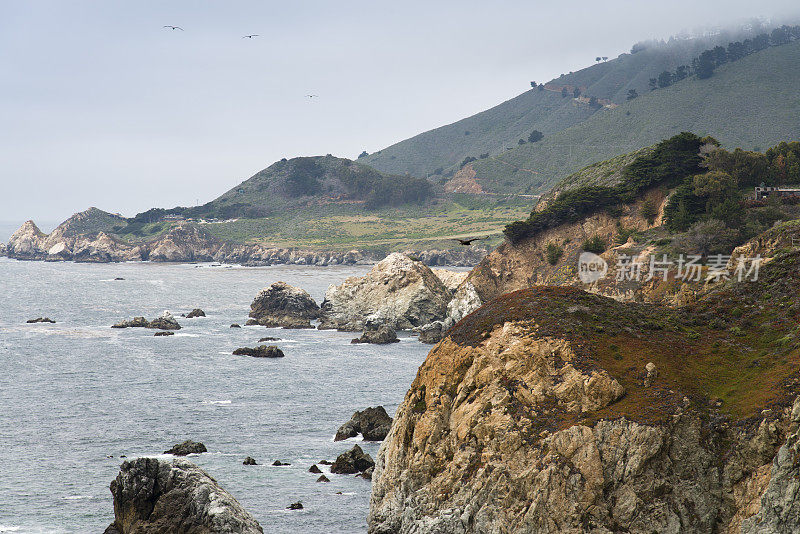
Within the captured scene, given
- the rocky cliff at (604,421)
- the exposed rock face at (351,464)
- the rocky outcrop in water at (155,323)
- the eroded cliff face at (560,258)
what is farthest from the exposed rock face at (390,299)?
the rocky cliff at (604,421)

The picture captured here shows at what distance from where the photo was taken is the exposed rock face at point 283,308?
125 m

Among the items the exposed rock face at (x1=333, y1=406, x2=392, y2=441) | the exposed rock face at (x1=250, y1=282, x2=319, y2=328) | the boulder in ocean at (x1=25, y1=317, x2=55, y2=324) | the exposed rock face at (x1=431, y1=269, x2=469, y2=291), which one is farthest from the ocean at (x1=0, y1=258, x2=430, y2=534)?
the exposed rock face at (x1=431, y1=269, x2=469, y2=291)

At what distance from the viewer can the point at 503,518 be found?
109 feet

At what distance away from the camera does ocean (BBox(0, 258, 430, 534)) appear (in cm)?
4653

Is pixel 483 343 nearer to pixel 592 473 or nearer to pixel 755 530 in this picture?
pixel 592 473

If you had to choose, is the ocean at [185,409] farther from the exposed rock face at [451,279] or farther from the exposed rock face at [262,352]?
the exposed rock face at [451,279]

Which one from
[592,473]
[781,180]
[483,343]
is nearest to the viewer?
[592,473]

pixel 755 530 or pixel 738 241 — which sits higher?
pixel 738 241

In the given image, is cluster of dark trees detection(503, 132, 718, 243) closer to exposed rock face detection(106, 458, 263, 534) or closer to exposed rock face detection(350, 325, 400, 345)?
exposed rock face detection(350, 325, 400, 345)

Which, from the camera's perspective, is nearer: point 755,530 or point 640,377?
point 755,530

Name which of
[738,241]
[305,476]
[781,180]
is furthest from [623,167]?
[305,476]

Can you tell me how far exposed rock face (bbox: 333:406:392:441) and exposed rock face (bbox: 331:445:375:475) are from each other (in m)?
5.98

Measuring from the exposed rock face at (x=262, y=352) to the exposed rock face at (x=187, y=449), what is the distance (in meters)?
40.8

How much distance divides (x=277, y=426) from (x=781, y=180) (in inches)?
2980
